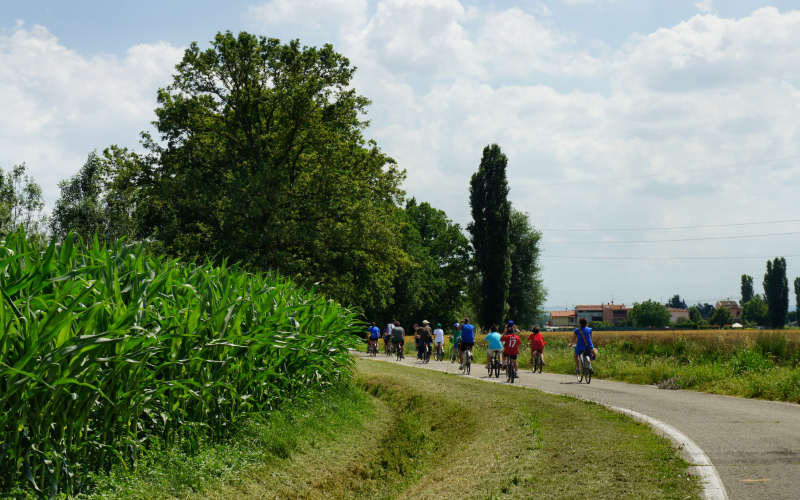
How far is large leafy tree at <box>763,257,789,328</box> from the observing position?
4373 inches

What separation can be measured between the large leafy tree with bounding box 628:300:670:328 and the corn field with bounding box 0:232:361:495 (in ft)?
544

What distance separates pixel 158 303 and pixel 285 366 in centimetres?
301

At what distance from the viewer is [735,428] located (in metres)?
9.09

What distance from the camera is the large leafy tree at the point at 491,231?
54.6 m

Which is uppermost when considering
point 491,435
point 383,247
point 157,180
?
point 157,180

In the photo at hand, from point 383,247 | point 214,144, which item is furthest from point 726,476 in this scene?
point 214,144

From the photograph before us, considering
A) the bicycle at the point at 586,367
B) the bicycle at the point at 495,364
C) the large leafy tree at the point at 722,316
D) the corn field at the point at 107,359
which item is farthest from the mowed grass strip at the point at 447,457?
the large leafy tree at the point at 722,316

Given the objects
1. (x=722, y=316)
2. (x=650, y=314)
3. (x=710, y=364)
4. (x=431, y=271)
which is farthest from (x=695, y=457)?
(x=650, y=314)

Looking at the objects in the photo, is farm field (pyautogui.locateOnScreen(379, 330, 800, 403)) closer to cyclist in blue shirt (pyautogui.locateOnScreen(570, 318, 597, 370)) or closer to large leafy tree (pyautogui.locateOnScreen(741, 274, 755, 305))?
cyclist in blue shirt (pyautogui.locateOnScreen(570, 318, 597, 370))

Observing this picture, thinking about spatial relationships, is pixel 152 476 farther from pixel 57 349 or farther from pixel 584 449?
pixel 584 449

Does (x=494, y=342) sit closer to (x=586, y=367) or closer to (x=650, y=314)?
(x=586, y=367)

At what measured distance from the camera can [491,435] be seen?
9.53 m

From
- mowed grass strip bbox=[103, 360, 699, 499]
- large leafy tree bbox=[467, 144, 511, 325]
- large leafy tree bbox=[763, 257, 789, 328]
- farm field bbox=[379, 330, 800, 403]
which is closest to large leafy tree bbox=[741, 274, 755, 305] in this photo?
large leafy tree bbox=[763, 257, 789, 328]

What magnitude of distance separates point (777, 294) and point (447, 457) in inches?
4726
